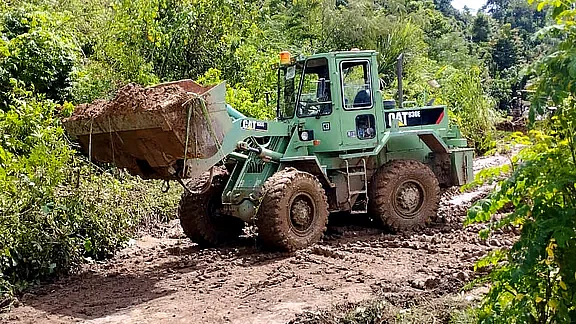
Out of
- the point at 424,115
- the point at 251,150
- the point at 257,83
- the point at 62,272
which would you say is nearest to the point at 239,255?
the point at 251,150

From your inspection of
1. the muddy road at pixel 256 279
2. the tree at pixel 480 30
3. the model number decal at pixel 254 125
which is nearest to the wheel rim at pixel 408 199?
the muddy road at pixel 256 279

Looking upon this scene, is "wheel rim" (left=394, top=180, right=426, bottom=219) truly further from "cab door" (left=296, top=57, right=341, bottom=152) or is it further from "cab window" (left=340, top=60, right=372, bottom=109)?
"cab window" (left=340, top=60, right=372, bottom=109)

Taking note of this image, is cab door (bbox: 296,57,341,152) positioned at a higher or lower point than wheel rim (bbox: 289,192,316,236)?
higher

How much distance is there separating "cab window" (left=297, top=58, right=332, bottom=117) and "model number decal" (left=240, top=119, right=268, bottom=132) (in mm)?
801

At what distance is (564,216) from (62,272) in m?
6.37

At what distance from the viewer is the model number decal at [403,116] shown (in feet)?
33.8

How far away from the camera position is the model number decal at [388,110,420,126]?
33.8ft

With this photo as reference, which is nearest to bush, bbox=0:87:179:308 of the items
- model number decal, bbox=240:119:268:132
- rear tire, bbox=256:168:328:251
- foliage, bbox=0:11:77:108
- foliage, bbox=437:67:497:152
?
model number decal, bbox=240:119:268:132

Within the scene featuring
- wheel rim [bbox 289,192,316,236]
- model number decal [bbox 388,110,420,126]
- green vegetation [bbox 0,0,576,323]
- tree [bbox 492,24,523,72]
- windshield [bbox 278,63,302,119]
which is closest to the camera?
green vegetation [bbox 0,0,576,323]

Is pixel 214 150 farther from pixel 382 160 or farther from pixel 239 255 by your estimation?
pixel 382 160

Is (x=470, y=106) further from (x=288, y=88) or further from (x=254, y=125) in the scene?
(x=254, y=125)

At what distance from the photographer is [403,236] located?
9.75m

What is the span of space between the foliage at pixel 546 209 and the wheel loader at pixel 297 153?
4.29 meters

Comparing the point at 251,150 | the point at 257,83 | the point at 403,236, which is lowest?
the point at 403,236
